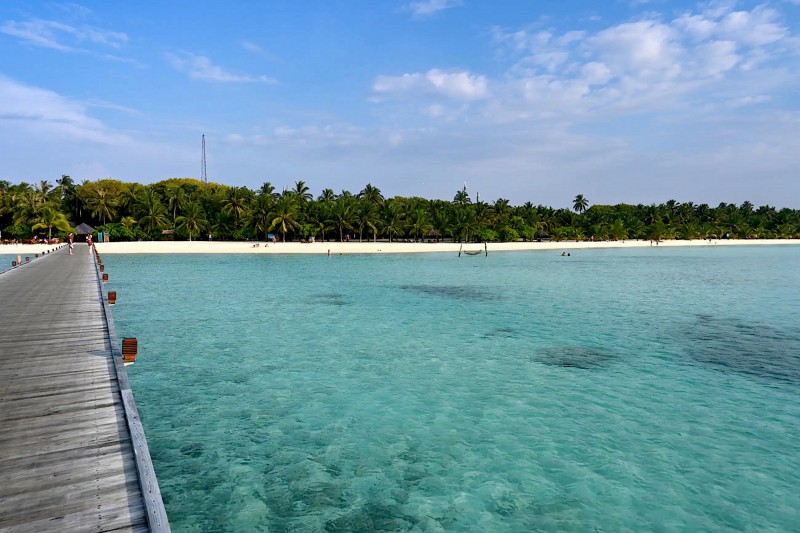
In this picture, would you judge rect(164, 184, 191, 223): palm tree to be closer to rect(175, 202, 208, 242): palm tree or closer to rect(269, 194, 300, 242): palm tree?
rect(175, 202, 208, 242): palm tree

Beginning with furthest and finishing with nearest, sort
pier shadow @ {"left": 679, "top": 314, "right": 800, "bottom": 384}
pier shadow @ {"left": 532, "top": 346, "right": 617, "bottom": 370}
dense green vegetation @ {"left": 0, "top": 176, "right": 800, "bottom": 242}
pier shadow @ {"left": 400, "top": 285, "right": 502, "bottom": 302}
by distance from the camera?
1. dense green vegetation @ {"left": 0, "top": 176, "right": 800, "bottom": 242}
2. pier shadow @ {"left": 400, "top": 285, "right": 502, "bottom": 302}
3. pier shadow @ {"left": 532, "top": 346, "right": 617, "bottom": 370}
4. pier shadow @ {"left": 679, "top": 314, "right": 800, "bottom": 384}

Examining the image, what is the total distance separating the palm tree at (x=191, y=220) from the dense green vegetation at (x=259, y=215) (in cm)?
20

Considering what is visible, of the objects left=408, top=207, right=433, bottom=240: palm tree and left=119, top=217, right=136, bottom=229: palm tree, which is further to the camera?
Result: left=408, top=207, right=433, bottom=240: palm tree

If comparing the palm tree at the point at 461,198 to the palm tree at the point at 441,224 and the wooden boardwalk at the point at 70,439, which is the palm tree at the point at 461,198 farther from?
the wooden boardwalk at the point at 70,439

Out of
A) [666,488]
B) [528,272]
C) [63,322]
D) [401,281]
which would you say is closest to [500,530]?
[666,488]

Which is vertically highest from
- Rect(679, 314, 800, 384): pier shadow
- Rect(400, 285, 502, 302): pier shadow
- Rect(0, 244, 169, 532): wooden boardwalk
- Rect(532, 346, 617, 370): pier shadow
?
Rect(0, 244, 169, 532): wooden boardwalk

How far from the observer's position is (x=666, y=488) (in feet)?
28.8

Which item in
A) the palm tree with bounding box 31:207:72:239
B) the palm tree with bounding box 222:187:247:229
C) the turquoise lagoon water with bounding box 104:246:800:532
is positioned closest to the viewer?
the turquoise lagoon water with bounding box 104:246:800:532

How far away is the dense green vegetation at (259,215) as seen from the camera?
94.0 meters

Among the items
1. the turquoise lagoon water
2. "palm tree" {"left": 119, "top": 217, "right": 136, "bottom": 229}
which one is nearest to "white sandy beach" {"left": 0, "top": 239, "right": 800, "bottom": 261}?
"palm tree" {"left": 119, "top": 217, "right": 136, "bottom": 229}

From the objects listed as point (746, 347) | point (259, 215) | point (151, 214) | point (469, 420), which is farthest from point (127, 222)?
point (746, 347)

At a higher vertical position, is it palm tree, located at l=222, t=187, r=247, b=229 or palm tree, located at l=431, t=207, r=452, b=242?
palm tree, located at l=222, t=187, r=247, b=229

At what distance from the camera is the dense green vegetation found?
94.0 metres

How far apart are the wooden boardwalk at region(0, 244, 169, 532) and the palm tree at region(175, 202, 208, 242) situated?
8751 centimetres
